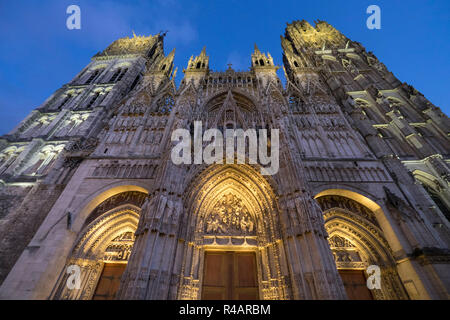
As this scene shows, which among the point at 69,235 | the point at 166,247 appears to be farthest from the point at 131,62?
the point at 166,247

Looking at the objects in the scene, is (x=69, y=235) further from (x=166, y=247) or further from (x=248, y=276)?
(x=248, y=276)

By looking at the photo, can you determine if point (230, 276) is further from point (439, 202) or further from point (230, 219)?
point (439, 202)

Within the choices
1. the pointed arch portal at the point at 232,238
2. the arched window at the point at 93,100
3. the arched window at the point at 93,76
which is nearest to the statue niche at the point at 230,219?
the pointed arch portal at the point at 232,238

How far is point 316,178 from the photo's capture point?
10773mm

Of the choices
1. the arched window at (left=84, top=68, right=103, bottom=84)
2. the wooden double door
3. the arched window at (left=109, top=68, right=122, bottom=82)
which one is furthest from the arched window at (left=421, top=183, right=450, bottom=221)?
the arched window at (left=84, top=68, right=103, bottom=84)

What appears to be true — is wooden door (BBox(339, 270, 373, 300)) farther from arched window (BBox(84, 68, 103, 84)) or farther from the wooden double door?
arched window (BBox(84, 68, 103, 84))

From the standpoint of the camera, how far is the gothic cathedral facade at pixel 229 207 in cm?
771

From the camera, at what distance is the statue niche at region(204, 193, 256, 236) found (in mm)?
10133

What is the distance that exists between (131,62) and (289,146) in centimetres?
2355

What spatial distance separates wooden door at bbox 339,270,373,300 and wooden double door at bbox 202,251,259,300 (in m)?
4.31

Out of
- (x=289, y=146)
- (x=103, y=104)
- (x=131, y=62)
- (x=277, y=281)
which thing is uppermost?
(x=131, y=62)

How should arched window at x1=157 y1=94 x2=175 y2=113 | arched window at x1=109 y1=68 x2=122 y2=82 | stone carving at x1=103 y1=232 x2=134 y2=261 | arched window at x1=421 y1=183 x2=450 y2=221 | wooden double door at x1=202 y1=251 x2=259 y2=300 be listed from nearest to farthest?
wooden double door at x1=202 y1=251 x2=259 y2=300 → stone carving at x1=103 y1=232 x2=134 y2=261 → arched window at x1=421 y1=183 x2=450 y2=221 → arched window at x1=157 y1=94 x2=175 y2=113 → arched window at x1=109 y1=68 x2=122 y2=82

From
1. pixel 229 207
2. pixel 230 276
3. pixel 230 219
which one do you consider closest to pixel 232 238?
pixel 230 219

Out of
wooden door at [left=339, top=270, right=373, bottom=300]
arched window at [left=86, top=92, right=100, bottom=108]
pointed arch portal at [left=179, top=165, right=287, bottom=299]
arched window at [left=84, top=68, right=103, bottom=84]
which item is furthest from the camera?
arched window at [left=84, top=68, right=103, bottom=84]
